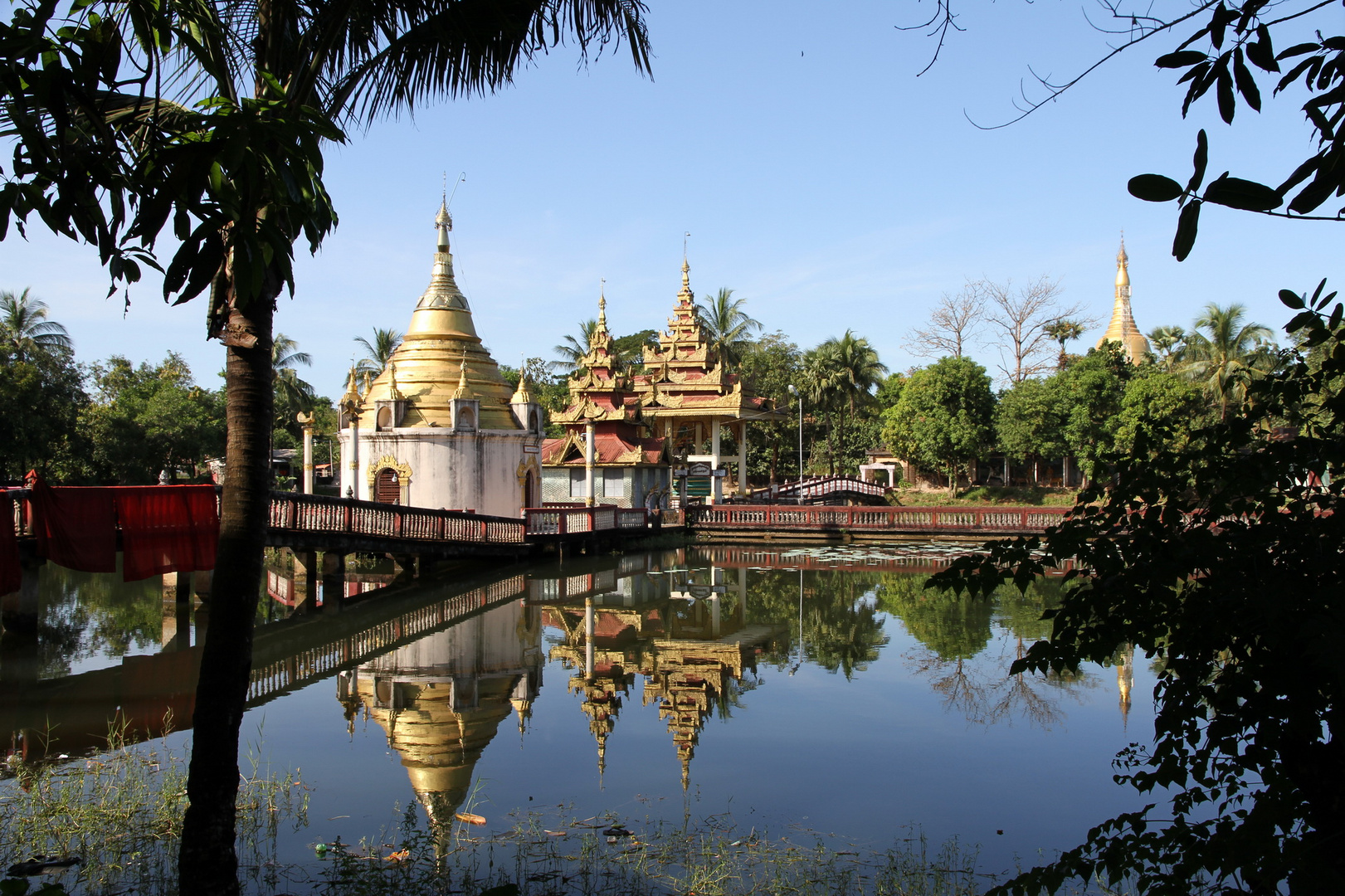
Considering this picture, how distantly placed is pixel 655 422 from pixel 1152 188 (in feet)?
123

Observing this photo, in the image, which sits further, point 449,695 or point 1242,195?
point 449,695

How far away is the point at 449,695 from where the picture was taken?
10.8 metres

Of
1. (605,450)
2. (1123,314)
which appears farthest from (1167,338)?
(605,450)

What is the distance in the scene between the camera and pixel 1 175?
327cm

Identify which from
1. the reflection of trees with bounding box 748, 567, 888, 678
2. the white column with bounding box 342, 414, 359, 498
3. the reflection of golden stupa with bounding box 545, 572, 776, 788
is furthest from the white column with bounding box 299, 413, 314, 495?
the reflection of trees with bounding box 748, 567, 888, 678

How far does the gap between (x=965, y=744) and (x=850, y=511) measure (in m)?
24.0

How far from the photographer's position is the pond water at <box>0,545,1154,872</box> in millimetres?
7305

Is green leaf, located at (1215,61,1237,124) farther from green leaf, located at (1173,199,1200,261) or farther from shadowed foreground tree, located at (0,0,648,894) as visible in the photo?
shadowed foreground tree, located at (0,0,648,894)

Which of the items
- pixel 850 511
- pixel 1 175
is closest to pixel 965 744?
pixel 1 175

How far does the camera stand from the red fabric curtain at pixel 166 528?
14430mm

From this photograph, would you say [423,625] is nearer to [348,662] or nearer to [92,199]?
[348,662]

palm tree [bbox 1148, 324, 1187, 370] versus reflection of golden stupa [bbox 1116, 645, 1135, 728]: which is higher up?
palm tree [bbox 1148, 324, 1187, 370]

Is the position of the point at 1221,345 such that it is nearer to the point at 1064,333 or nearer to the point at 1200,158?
the point at 1064,333

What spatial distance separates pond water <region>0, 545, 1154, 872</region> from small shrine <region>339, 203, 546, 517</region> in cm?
658
